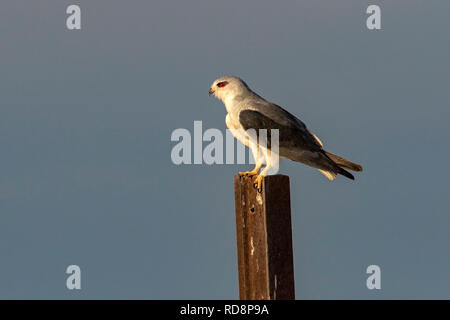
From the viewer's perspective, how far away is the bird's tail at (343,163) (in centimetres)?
1077

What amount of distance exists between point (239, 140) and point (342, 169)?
1.80 m

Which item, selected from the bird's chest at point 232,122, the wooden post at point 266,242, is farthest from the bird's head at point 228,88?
the wooden post at point 266,242

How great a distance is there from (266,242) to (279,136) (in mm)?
3904

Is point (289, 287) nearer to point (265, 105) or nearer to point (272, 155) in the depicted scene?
A: point (272, 155)

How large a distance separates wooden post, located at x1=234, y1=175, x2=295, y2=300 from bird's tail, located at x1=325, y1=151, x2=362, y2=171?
3242 millimetres

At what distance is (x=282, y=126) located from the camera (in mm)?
11352

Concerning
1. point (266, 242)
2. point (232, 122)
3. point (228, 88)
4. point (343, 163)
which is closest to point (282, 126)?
point (232, 122)

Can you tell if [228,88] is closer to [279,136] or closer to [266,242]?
[279,136]

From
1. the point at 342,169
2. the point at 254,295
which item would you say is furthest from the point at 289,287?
the point at 342,169

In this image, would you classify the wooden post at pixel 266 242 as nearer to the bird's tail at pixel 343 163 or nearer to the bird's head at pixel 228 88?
the bird's tail at pixel 343 163

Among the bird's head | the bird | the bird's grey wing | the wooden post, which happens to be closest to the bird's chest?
the bird

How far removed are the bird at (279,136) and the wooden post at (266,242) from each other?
8.97ft

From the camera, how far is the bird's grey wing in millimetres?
11180
